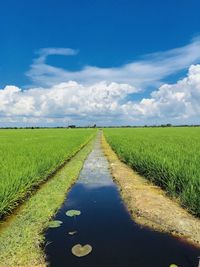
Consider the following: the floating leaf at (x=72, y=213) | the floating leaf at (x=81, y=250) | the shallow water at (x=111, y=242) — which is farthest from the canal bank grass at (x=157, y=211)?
the floating leaf at (x=81, y=250)

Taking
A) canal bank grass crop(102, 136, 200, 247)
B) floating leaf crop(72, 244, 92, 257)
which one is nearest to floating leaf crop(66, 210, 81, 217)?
canal bank grass crop(102, 136, 200, 247)

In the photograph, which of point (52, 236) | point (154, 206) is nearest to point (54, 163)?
point (154, 206)

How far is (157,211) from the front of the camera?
663 cm

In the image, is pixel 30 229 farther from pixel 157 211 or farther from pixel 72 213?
pixel 157 211

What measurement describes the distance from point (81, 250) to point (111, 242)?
592 mm

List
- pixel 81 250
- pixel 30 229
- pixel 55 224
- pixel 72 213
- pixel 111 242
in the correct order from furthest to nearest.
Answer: pixel 72 213 < pixel 55 224 < pixel 30 229 < pixel 111 242 < pixel 81 250

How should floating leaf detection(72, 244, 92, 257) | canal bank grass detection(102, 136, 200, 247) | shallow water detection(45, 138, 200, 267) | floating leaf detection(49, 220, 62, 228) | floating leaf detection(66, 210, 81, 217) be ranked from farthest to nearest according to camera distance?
floating leaf detection(66, 210, 81, 217), floating leaf detection(49, 220, 62, 228), canal bank grass detection(102, 136, 200, 247), floating leaf detection(72, 244, 92, 257), shallow water detection(45, 138, 200, 267)

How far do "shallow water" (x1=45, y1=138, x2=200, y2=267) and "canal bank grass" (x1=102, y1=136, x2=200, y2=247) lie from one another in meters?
0.25

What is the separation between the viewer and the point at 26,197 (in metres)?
7.96

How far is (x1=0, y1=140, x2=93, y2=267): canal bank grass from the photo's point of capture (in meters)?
4.36

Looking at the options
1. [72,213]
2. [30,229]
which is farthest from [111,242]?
[72,213]

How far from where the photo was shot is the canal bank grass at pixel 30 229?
4.36m

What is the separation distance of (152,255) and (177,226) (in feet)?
4.52

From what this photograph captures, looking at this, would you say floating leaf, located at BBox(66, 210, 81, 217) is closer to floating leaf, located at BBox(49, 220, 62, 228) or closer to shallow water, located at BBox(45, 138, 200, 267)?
shallow water, located at BBox(45, 138, 200, 267)
